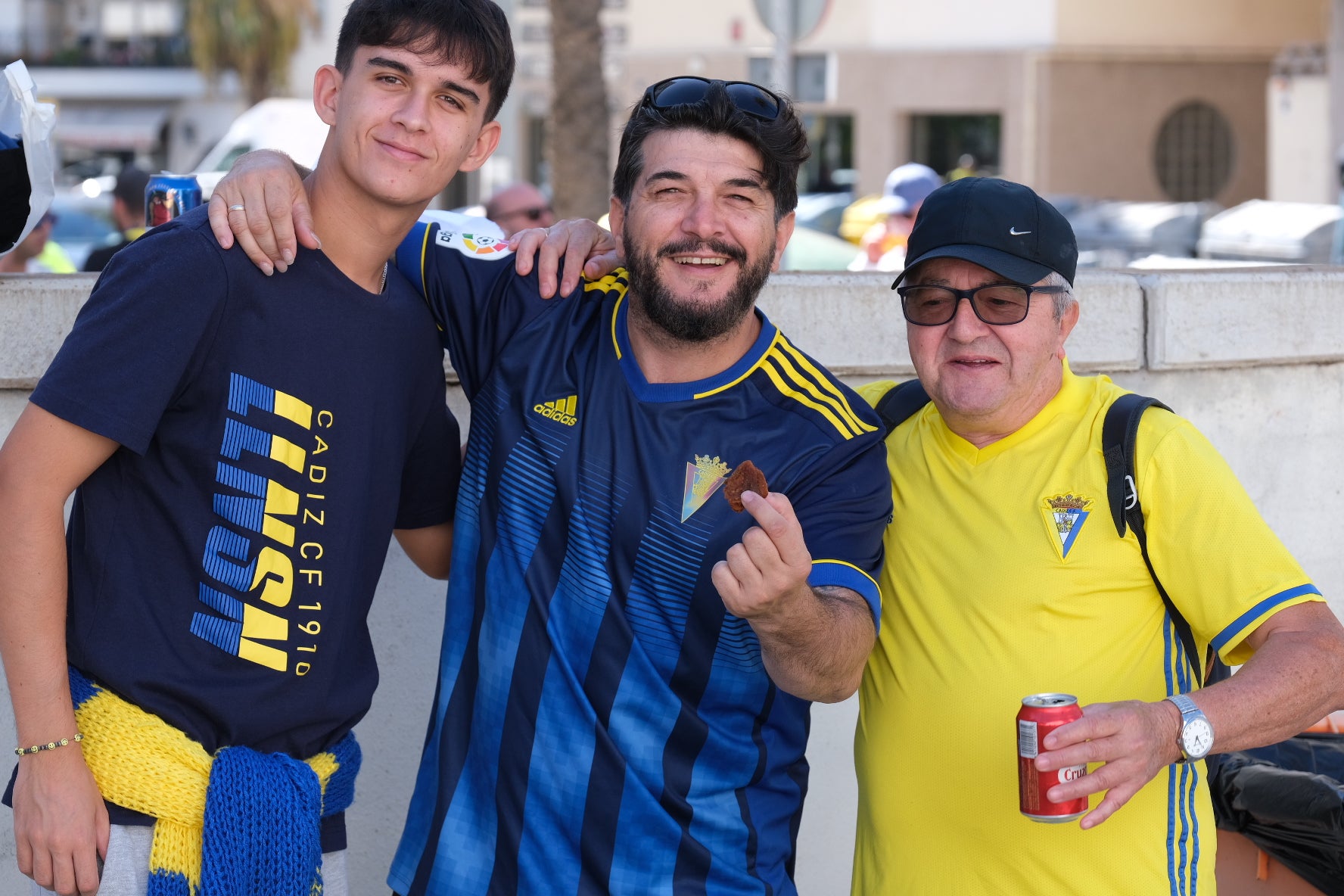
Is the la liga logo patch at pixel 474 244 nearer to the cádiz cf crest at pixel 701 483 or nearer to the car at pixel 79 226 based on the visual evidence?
the cádiz cf crest at pixel 701 483

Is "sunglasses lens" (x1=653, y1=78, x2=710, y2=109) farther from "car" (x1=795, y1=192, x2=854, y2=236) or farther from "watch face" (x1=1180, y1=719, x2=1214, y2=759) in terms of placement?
"car" (x1=795, y1=192, x2=854, y2=236)

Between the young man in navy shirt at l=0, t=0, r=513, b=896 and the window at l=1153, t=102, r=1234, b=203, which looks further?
the window at l=1153, t=102, r=1234, b=203

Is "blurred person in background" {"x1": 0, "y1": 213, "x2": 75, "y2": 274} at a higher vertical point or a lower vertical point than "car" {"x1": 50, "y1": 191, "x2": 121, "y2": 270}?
lower

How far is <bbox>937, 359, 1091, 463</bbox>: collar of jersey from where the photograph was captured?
2902 mm

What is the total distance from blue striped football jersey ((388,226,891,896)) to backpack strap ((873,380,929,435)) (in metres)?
0.34

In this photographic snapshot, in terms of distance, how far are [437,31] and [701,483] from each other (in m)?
1.04

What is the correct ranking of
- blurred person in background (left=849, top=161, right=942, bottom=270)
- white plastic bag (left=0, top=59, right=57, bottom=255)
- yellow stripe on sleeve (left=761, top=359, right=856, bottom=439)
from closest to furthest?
yellow stripe on sleeve (left=761, top=359, right=856, bottom=439) < white plastic bag (left=0, top=59, right=57, bottom=255) < blurred person in background (left=849, top=161, right=942, bottom=270)

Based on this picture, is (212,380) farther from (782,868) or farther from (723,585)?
(782,868)

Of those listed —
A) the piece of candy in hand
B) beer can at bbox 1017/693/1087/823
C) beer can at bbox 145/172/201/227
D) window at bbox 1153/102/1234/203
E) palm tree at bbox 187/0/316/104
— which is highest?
palm tree at bbox 187/0/316/104

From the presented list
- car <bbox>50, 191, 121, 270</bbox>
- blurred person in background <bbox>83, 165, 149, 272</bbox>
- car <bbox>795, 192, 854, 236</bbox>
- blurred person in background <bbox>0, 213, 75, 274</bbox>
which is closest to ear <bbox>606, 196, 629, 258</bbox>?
blurred person in background <bbox>0, 213, 75, 274</bbox>

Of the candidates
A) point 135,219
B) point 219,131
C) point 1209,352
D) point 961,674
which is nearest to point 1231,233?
point 135,219

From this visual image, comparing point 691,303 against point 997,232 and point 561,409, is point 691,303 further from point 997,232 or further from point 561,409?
point 997,232

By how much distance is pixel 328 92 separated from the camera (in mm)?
2891

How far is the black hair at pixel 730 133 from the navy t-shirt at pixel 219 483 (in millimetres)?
659
